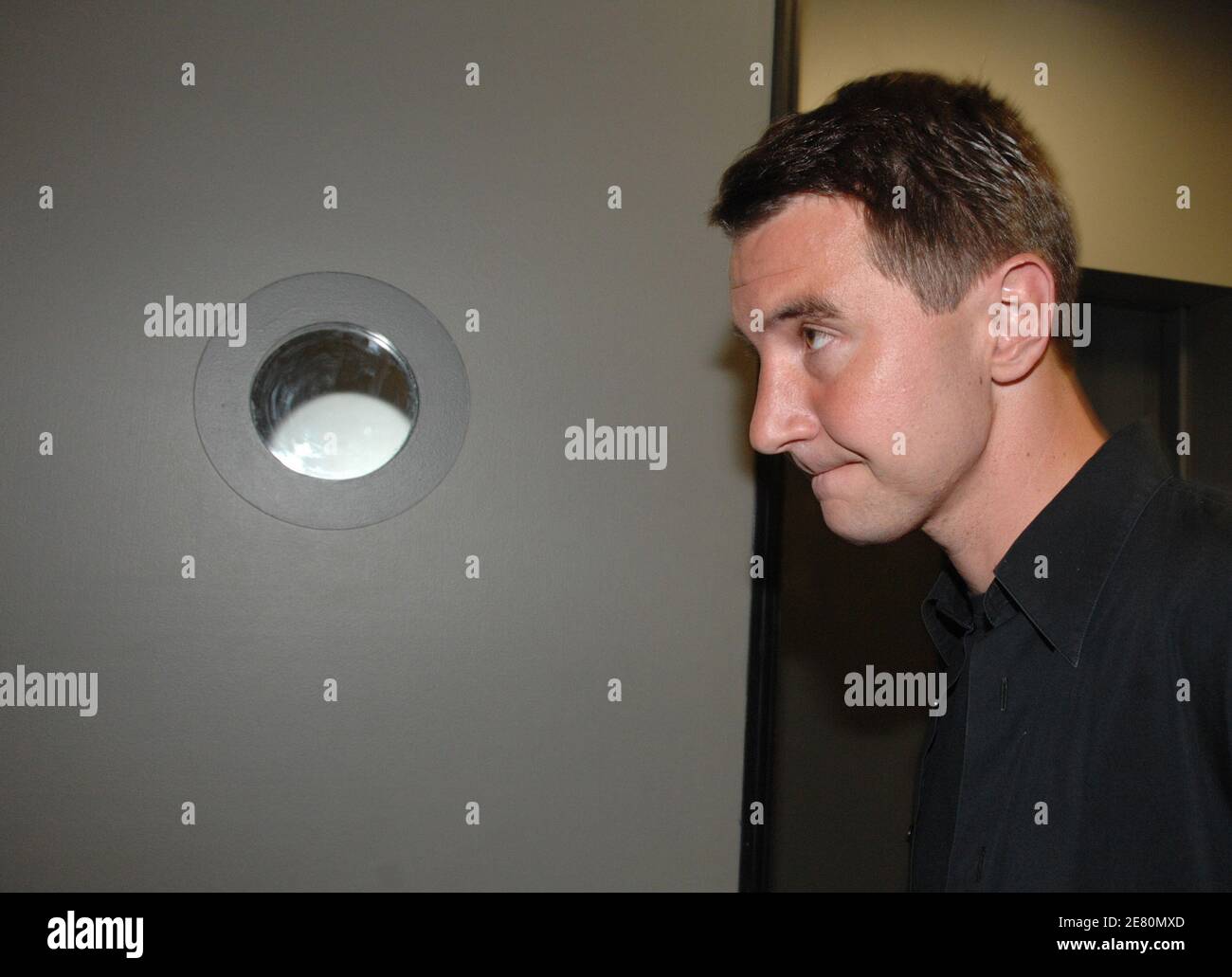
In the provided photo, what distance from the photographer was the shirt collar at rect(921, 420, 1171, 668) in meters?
0.88

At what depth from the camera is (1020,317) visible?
3.11ft

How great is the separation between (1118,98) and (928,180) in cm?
107

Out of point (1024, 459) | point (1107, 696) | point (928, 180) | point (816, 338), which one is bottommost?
point (1107, 696)

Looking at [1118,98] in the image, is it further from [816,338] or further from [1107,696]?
[1107,696]

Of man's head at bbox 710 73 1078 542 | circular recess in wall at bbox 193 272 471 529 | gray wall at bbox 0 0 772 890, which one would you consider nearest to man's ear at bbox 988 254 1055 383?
man's head at bbox 710 73 1078 542

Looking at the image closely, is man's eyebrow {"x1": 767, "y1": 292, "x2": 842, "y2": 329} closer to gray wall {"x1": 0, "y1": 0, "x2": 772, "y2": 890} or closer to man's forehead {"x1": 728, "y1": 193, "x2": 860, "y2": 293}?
man's forehead {"x1": 728, "y1": 193, "x2": 860, "y2": 293}

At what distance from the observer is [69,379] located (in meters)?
1.44

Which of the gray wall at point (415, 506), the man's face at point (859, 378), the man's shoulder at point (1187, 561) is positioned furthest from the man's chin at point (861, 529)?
the gray wall at point (415, 506)

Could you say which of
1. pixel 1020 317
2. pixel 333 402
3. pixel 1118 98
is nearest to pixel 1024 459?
pixel 1020 317

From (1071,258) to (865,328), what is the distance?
249 mm

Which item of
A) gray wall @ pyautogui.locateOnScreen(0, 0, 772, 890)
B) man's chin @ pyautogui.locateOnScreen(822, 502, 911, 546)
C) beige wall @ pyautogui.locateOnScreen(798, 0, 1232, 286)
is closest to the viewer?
man's chin @ pyautogui.locateOnScreen(822, 502, 911, 546)

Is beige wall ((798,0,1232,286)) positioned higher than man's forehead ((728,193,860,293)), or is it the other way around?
beige wall ((798,0,1232,286))

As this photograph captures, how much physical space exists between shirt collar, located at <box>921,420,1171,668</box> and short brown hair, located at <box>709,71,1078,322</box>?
137 millimetres

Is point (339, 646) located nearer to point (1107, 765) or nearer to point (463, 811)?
point (463, 811)
